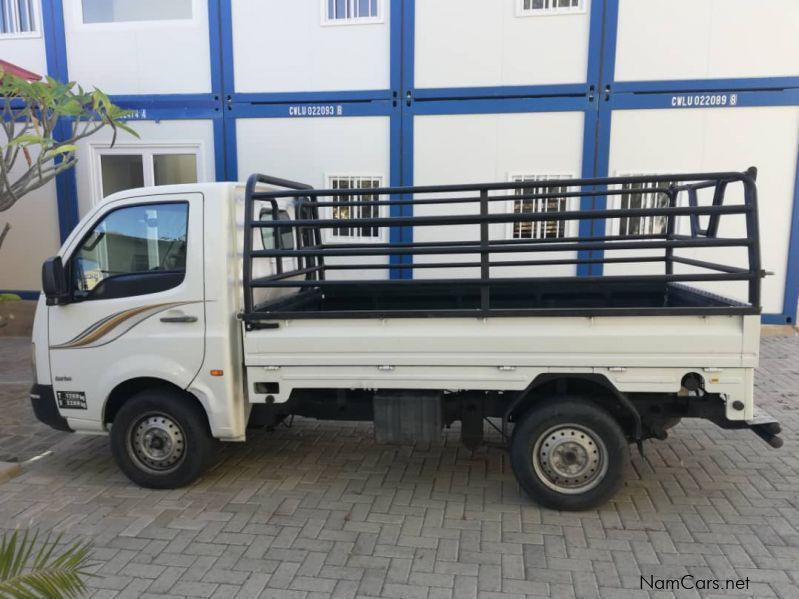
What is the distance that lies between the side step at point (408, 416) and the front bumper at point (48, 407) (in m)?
2.36

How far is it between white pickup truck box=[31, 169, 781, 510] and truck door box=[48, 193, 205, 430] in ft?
0.04

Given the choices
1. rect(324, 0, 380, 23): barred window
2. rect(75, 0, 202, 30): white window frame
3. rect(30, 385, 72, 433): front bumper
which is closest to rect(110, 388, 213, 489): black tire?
rect(30, 385, 72, 433): front bumper

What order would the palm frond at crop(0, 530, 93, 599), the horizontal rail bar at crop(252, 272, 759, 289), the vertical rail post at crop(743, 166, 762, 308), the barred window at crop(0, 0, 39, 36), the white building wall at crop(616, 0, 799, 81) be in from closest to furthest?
the palm frond at crop(0, 530, 93, 599) < the vertical rail post at crop(743, 166, 762, 308) < the horizontal rail bar at crop(252, 272, 759, 289) < the white building wall at crop(616, 0, 799, 81) < the barred window at crop(0, 0, 39, 36)

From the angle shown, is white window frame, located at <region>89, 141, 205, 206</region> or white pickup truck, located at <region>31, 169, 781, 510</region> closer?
white pickup truck, located at <region>31, 169, 781, 510</region>

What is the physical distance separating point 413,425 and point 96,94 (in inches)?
180

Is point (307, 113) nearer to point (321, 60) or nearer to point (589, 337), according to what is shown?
point (321, 60)

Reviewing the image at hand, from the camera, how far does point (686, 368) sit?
3.53 metres

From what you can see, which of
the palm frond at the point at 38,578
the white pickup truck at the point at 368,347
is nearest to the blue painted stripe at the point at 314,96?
the white pickup truck at the point at 368,347

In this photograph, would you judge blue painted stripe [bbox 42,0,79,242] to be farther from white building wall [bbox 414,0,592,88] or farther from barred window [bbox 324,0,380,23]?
white building wall [bbox 414,0,592,88]

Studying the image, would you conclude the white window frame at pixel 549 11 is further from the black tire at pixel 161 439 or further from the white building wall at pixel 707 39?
the black tire at pixel 161 439

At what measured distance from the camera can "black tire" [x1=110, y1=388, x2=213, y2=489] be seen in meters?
4.09

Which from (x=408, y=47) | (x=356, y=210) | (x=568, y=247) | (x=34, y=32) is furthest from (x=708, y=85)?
(x=34, y=32)

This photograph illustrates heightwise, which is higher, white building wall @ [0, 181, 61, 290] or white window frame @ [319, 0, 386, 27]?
white window frame @ [319, 0, 386, 27]

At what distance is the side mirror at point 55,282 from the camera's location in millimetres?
4012
